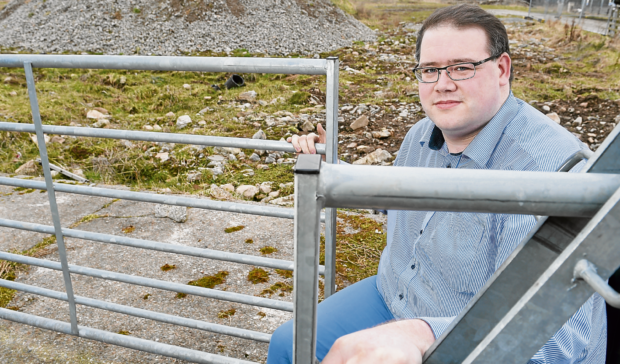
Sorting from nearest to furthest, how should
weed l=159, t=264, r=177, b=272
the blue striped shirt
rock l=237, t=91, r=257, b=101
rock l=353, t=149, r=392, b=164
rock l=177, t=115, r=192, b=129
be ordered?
the blue striped shirt
weed l=159, t=264, r=177, b=272
rock l=353, t=149, r=392, b=164
rock l=177, t=115, r=192, b=129
rock l=237, t=91, r=257, b=101

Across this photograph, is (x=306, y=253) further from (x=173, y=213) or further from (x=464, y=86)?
→ (x=173, y=213)

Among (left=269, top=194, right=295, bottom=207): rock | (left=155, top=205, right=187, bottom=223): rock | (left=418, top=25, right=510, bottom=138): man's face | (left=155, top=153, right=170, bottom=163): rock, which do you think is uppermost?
(left=418, top=25, right=510, bottom=138): man's face

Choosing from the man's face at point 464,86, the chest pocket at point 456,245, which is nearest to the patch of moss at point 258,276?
the chest pocket at point 456,245

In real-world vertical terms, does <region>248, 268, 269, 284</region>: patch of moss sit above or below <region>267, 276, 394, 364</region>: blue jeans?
below

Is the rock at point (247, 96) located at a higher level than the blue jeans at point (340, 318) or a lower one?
lower

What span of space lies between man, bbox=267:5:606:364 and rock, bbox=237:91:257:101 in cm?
704

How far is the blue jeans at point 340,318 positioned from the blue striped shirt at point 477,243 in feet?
0.17

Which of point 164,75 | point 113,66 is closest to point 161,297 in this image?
point 113,66

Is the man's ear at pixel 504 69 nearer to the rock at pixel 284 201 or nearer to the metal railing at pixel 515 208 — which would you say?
the metal railing at pixel 515 208

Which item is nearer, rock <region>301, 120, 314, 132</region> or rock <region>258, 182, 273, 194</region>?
rock <region>258, 182, 273, 194</region>

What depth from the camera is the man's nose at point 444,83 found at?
1.65 metres

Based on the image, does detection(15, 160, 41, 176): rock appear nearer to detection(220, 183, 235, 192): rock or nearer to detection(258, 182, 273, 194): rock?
detection(220, 183, 235, 192): rock

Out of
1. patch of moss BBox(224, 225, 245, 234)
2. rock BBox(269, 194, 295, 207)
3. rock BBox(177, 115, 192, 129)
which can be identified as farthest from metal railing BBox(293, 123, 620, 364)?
rock BBox(177, 115, 192, 129)

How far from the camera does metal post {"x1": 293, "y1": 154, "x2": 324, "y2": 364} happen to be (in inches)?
23.0
